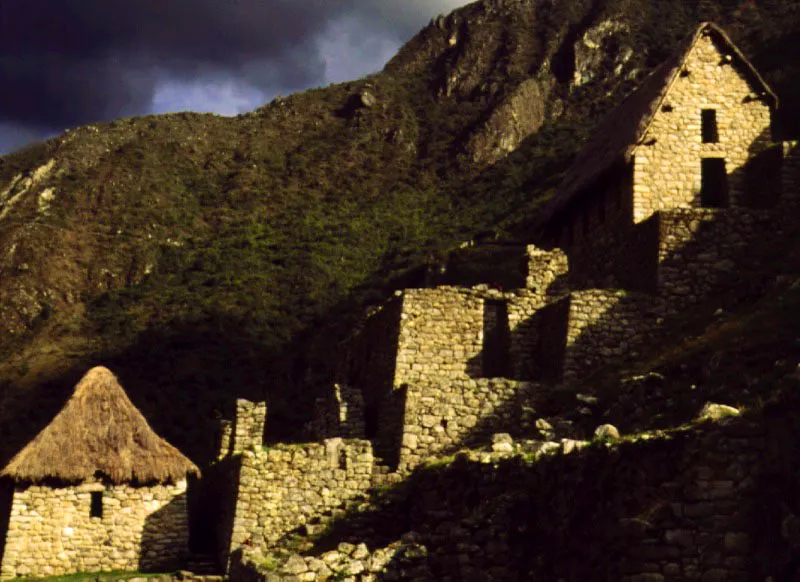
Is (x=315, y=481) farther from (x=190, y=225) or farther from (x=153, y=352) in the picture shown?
(x=190, y=225)

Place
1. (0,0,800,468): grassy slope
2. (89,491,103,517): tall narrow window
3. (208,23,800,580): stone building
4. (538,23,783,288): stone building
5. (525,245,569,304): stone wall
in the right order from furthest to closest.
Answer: (0,0,800,468): grassy slope < (525,245,569,304): stone wall < (538,23,783,288): stone building < (89,491,103,517): tall narrow window < (208,23,800,580): stone building

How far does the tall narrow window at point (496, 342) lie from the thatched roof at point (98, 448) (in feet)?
20.3

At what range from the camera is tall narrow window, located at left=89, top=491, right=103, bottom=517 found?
19.6m

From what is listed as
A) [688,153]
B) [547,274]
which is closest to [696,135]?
[688,153]

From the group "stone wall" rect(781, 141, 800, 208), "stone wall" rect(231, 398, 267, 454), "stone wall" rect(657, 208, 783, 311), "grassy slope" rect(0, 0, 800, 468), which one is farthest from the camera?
"grassy slope" rect(0, 0, 800, 468)

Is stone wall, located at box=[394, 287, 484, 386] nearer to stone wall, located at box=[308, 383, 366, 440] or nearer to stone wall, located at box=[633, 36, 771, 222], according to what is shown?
stone wall, located at box=[308, 383, 366, 440]

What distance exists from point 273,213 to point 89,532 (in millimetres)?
38893

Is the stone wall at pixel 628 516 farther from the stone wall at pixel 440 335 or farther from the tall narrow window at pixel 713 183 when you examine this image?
the tall narrow window at pixel 713 183

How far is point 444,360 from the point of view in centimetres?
2036

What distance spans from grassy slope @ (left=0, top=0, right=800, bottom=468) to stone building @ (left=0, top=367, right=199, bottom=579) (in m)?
10.6

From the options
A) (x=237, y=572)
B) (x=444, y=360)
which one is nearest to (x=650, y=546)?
(x=237, y=572)

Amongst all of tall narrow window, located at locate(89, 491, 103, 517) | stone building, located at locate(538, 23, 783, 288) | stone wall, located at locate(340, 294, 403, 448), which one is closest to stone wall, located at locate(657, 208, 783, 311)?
stone building, located at locate(538, 23, 783, 288)

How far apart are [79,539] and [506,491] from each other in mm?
9879

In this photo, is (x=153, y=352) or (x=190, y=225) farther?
(x=190, y=225)
